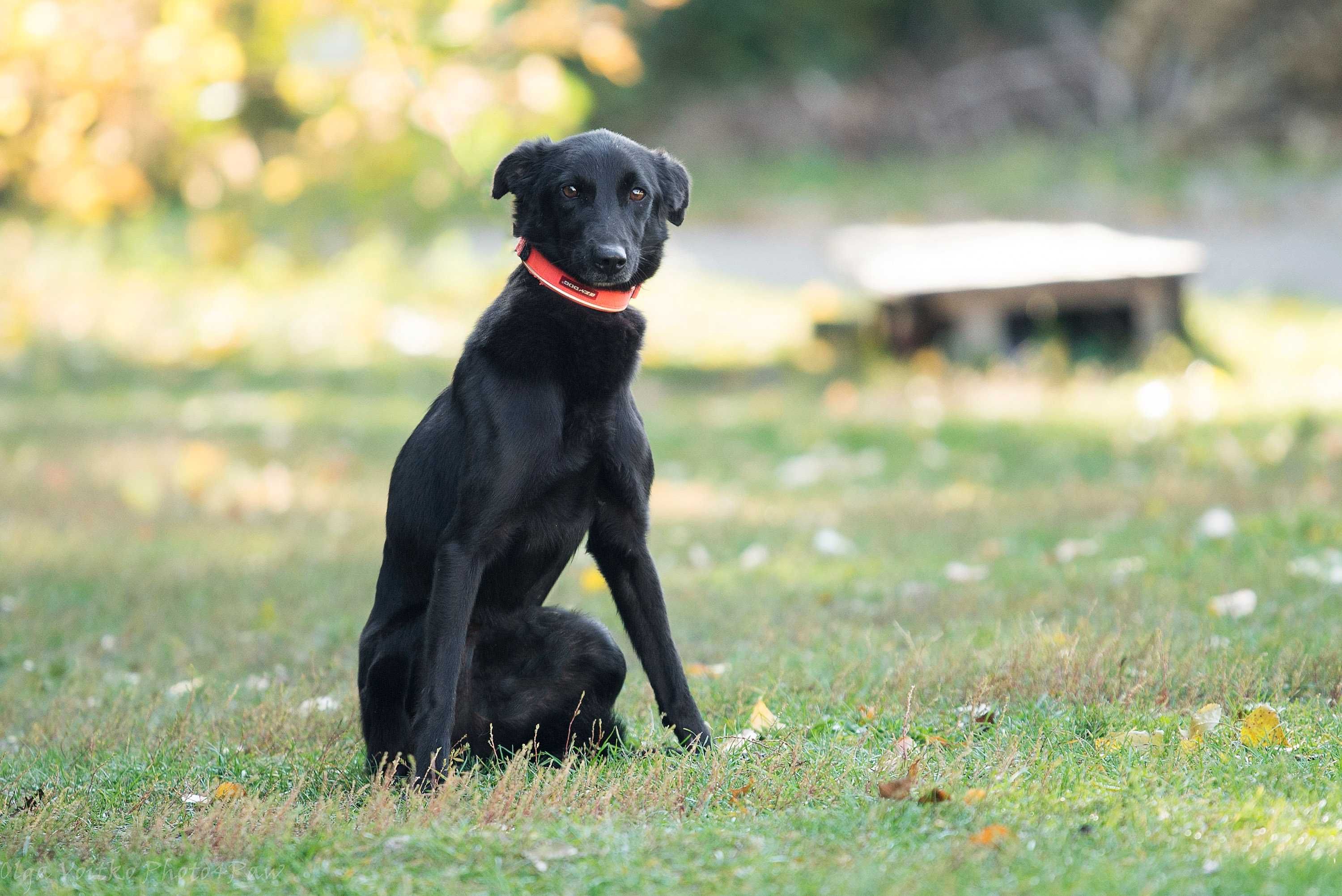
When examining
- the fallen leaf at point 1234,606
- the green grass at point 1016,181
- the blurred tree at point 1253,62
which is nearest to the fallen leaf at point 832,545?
the fallen leaf at point 1234,606

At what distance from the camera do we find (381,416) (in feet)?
32.2

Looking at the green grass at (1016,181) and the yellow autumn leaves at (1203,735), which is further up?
the green grass at (1016,181)

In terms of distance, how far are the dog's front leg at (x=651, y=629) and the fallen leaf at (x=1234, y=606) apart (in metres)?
2.09

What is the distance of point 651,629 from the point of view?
3.61 m

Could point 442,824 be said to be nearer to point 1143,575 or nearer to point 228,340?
point 1143,575

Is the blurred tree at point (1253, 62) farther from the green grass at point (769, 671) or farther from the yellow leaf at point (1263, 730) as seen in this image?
the yellow leaf at point (1263, 730)

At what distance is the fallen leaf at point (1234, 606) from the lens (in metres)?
4.76

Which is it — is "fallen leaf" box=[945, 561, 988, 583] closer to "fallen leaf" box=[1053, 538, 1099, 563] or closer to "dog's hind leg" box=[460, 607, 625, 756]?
"fallen leaf" box=[1053, 538, 1099, 563]

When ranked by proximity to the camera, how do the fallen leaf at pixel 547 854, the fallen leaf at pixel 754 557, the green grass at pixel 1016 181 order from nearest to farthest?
the fallen leaf at pixel 547 854 → the fallen leaf at pixel 754 557 → the green grass at pixel 1016 181

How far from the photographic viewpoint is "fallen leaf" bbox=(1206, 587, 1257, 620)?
476cm

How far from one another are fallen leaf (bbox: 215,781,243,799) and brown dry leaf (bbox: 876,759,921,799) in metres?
1.45

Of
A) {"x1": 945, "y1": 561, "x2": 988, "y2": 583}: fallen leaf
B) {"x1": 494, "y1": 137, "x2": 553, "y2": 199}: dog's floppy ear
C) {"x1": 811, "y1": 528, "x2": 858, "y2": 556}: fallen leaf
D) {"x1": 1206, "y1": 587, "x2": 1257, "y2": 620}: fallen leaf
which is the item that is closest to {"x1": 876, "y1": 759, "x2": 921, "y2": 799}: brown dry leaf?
{"x1": 494, "y1": 137, "x2": 553, "y2": 199}: dog's floppy ear

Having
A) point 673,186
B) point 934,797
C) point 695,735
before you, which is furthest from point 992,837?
point 673,186

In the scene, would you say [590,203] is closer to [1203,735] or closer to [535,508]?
[535,508]
